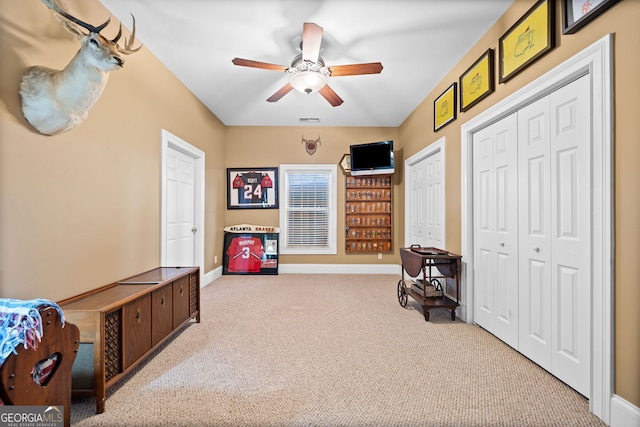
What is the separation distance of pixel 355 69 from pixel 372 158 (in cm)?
255

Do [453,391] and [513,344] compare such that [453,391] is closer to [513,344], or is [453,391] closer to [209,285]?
[513,344]

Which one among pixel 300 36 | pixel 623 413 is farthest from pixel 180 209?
pixel 623 413

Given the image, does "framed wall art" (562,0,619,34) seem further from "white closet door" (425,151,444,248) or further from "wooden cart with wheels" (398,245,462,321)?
"wooden cart with wheels" (398,245,462,321)

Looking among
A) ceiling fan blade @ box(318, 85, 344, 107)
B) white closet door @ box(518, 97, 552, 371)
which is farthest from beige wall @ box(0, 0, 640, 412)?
ceiling fan blade @ box(318, 85, 344, 107)

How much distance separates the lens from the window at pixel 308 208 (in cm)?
554

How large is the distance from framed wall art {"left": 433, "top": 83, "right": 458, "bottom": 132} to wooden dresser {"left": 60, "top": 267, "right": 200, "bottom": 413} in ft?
11.3

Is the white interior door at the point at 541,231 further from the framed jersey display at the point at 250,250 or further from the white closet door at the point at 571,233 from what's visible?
the framed jersey display at the point at 250,250

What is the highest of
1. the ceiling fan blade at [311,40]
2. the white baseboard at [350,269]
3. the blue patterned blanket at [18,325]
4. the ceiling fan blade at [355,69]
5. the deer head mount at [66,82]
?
the ceiling fan blade at [311,40]

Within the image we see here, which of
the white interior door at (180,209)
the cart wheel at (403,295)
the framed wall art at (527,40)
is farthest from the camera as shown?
the white interior door at (180,209)

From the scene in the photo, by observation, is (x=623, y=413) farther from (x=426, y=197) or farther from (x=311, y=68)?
(x=311, y=68)

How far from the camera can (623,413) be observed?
1.42 m

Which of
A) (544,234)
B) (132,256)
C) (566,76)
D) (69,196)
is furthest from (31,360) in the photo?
(566,76)

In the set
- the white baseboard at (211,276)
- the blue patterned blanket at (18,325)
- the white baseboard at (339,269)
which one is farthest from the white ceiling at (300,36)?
the white baseboard at (339,269)

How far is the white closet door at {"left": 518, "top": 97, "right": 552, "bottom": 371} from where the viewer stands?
2.01 metres
